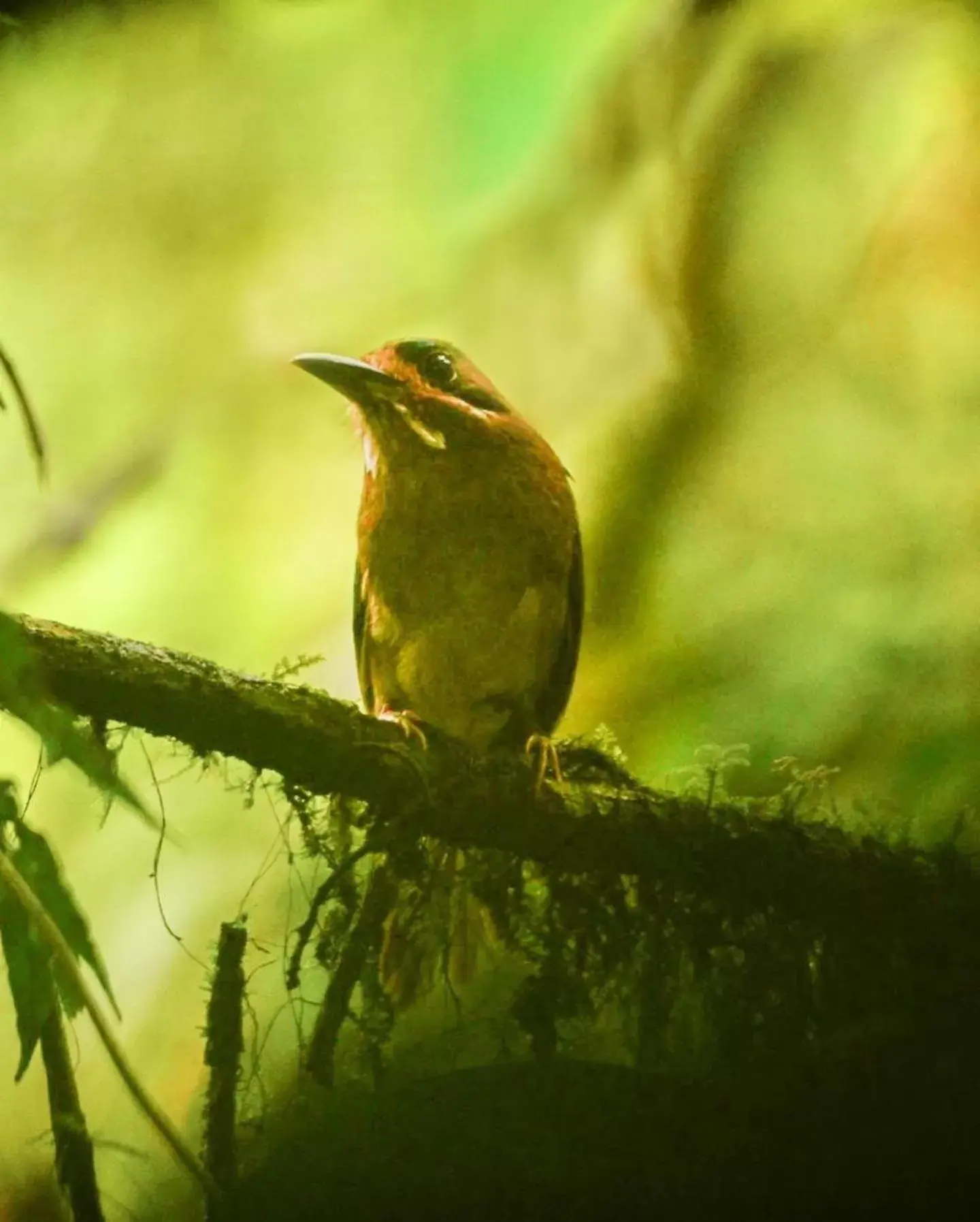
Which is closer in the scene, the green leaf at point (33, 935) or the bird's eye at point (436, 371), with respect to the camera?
the green leaf at point (33, 935)

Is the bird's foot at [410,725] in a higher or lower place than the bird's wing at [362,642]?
lower

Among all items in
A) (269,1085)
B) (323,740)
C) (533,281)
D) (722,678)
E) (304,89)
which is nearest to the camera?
(323,740)

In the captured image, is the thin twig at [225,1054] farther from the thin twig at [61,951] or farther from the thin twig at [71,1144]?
the thin twig at [61,951]

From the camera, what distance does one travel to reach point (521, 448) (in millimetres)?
1604

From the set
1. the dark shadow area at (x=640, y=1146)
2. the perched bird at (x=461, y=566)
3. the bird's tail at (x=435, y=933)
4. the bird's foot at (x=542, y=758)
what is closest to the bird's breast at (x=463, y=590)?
the perched bird at (x=461, y=566)

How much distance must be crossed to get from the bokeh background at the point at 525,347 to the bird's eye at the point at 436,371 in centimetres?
6

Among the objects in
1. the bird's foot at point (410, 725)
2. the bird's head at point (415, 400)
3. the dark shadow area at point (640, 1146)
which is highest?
the bird's head at point (415, 400)

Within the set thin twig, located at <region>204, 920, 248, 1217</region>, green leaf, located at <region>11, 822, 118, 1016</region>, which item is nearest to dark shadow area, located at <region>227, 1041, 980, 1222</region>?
thin twig, located at <region>204, 920, 248, 1217</region>

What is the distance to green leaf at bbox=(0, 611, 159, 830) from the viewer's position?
1.00 m

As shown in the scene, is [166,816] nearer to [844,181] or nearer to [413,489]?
[413,489]

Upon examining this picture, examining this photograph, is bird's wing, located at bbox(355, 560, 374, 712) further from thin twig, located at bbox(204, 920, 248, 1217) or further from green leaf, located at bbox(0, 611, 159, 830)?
green leaf, located at bbox(0, 611, 159, 830)

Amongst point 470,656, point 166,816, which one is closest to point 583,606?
point 470,656

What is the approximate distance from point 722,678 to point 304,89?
110 cm

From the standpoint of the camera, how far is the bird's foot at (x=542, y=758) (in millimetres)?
1376
